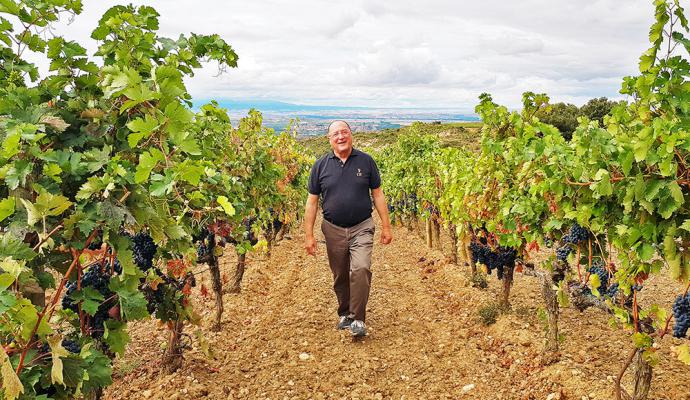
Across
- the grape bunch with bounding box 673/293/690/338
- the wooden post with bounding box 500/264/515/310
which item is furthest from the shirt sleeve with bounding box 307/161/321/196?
the grape bunch with bounding box 673/293/690/338

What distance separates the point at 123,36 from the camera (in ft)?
8.59

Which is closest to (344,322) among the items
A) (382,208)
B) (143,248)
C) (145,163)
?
(382,208)

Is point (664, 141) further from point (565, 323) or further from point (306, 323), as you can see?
point (306, 323)

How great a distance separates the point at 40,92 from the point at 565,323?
5883mm

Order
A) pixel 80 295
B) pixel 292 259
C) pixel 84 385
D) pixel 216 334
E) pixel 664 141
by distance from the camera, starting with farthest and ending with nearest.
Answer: pixel 292 259 → pixel 216 334 → pixel 664 141 → pixel 80 295 → pixel 84 385

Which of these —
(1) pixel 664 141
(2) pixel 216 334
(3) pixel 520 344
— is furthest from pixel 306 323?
(1) pixel 664 141

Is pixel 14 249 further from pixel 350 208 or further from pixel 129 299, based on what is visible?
pixel 350 208

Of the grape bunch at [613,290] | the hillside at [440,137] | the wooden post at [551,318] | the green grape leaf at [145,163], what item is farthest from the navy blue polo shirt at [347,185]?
the hillside at [440,137]

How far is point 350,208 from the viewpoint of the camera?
17.1ft

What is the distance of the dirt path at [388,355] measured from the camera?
439 cm

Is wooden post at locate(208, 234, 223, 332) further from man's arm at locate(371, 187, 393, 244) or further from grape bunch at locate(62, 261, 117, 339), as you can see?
grape bunch at locate(62, 261, 117, 339)

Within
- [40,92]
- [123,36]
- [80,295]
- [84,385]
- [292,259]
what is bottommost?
[292,259]

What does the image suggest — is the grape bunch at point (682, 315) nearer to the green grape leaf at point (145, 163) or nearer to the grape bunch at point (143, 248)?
the green grape leaf at point (145, 163)

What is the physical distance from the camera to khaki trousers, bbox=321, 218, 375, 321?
5250 millimetres
